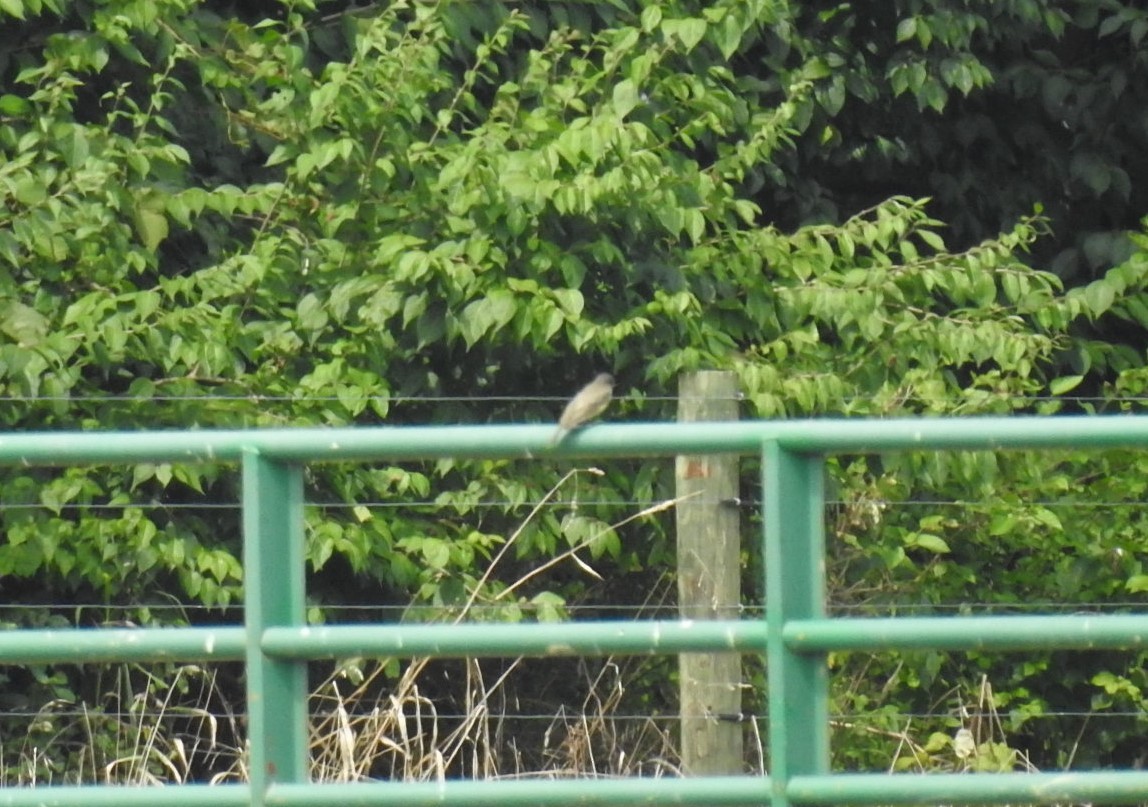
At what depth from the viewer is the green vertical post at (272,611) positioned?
2.96 meters

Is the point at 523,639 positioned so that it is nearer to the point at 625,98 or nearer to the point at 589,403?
the point at 589,403

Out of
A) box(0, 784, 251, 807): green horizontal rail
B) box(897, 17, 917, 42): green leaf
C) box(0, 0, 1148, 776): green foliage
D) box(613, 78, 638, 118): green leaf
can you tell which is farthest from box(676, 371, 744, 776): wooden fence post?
box(897, 17, 917, 42): green leaf

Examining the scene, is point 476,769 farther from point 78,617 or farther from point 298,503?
point 298,503

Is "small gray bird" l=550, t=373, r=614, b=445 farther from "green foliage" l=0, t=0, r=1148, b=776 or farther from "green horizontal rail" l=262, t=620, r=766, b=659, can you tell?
"green foliage" l=0, t=0, r=1148, b=776

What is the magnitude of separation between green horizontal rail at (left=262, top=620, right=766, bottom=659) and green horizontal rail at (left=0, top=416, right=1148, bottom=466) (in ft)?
0.86

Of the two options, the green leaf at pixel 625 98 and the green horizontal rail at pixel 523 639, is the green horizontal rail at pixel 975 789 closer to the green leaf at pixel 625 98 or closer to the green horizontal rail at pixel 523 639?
the green horizontal rail at pixel 523 639

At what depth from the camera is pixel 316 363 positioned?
628 centimetres

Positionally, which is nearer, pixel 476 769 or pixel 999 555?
pixel 476 769

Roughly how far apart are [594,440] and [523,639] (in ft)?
1.05

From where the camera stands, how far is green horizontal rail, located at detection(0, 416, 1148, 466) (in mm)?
2707

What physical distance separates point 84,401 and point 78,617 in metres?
0.68

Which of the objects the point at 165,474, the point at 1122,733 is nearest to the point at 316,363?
the point at 165,474

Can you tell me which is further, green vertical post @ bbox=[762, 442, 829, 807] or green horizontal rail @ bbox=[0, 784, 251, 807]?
green horizontal rail @ bbox=[0, 784, 251, 807]

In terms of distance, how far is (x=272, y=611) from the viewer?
298 cm
